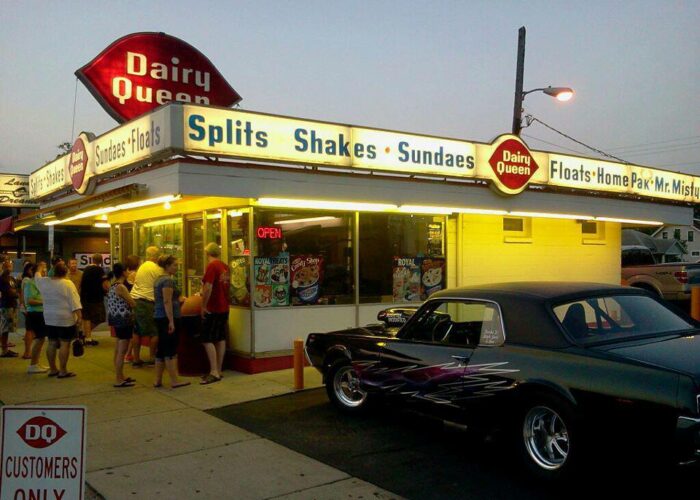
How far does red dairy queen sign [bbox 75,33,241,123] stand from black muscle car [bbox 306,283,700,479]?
7295 millimetres

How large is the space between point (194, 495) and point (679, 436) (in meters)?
3.43

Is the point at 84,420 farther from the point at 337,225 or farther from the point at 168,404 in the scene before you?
the point at 337,225

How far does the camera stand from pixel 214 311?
373 inches

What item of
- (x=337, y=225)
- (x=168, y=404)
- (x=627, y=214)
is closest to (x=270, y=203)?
(x=337, y=225)

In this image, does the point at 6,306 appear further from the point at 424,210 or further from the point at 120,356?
the point at 424,210

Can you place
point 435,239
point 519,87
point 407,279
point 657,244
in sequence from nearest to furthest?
point 407,279, point 435,239, point 519,87, point 657,244

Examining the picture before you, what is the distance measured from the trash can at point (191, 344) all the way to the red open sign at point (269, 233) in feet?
4.19

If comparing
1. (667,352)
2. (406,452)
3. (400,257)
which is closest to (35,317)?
(400,257)

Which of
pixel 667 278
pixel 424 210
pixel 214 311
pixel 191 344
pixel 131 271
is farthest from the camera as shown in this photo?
pixel 667 278

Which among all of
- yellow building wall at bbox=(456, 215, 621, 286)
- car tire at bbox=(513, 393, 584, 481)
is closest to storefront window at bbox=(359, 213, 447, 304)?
yellow building wall at bbox=(456, 215, 621, 286)

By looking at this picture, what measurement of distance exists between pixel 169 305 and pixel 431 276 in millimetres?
5229

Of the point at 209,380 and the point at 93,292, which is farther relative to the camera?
the point at 93,292

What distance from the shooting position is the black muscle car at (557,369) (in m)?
4.49

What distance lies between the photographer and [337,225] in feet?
36.2
